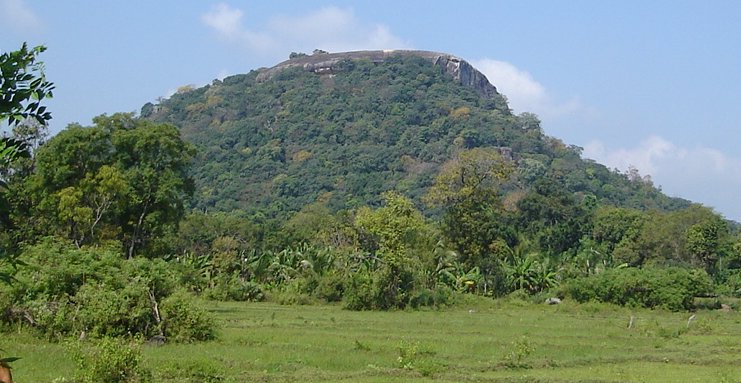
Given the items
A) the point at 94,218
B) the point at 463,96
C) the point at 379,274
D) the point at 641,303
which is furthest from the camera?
the point at 463,96

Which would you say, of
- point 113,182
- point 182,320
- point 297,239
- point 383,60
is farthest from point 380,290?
point 383,60

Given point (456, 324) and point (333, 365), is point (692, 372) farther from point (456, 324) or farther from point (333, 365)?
point (456, 324)

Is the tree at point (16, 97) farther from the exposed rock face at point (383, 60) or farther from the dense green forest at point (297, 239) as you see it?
the exposed rock face at point (383, 60)

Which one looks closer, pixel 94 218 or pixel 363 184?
pixel 94 218

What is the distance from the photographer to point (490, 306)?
40781 mm

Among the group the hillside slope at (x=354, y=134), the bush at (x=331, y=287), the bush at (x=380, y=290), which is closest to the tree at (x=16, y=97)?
the bush at (x=380, y=290)

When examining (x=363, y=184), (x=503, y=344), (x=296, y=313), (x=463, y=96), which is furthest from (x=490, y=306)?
(x=463, y=96)

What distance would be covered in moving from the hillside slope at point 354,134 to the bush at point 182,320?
6709cm

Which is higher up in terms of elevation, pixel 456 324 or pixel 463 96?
pixel 463 96

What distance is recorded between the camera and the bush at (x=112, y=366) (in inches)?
545

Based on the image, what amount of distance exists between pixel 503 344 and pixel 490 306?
17.9 metres

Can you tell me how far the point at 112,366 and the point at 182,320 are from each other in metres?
8.03

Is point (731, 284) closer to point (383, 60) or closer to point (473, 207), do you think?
point (473, 207)

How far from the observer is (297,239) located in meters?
59.7
